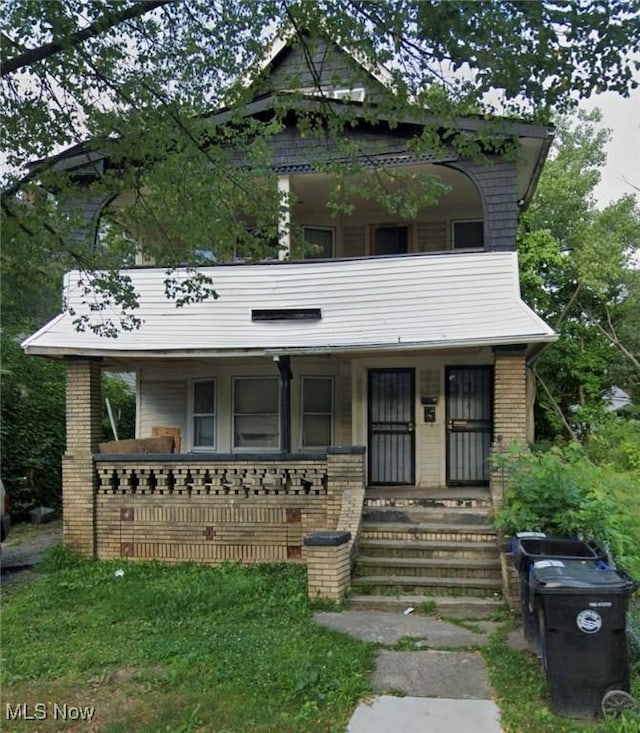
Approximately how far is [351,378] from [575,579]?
7.37 meters

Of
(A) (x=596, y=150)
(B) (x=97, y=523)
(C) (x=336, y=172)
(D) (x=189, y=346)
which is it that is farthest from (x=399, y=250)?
(A) (x=596, y=150)

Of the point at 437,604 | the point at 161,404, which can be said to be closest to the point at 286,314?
the point at 161,404

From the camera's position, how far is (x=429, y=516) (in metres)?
8.83

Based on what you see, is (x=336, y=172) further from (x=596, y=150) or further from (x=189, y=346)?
(x=596, y=150)

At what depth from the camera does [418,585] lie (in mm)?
7617

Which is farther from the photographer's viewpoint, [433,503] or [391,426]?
[391,426]

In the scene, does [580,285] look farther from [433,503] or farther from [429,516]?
[429,516]

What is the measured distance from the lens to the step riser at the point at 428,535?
8352mm

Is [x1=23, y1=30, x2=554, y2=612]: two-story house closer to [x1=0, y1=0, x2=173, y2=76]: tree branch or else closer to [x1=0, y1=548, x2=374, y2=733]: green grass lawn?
[x1=0, y1=548, x2=374, y2=733]: green grass lawn

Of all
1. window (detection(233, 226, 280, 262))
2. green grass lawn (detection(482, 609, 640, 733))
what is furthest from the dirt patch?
green grass lawn (detection(482, 609, 640, 733))

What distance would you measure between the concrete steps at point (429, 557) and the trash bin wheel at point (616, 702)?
97.6 inches


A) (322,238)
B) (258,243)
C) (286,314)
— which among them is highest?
(322,238)

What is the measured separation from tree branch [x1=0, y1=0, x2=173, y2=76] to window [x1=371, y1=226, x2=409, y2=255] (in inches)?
308

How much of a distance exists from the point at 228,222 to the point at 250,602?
422 cm
